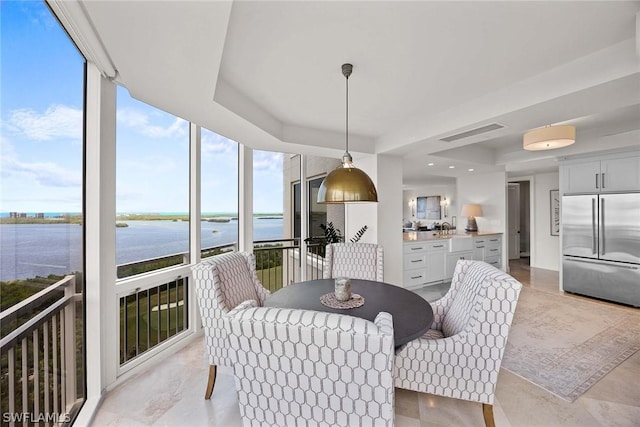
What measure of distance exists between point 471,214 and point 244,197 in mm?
5087

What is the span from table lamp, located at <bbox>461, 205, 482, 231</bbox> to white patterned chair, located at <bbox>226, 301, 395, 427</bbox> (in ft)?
19.5

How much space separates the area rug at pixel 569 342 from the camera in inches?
85.3

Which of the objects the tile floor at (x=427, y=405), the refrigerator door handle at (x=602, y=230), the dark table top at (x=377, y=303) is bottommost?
the tile floor at (x=427, y=405)

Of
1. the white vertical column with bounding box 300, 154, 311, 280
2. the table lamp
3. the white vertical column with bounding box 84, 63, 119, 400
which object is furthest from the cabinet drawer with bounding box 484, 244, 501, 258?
the white vertical column with bounding box 84, 63, 119, 400

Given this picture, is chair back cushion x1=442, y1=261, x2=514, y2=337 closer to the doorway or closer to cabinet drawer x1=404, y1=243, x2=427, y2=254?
cabinet drawer x1=404, y1=243, x2=427, y2=254

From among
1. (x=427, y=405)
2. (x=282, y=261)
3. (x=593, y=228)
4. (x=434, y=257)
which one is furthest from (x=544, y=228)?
(x=427, y=405)

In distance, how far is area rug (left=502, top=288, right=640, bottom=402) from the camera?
7.11 ft

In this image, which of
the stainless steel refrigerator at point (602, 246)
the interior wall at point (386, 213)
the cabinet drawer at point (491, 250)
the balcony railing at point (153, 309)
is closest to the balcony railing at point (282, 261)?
the balcony railing at point (153, 309)

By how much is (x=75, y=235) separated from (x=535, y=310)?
198 inches

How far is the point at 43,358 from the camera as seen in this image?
1581 millimetres

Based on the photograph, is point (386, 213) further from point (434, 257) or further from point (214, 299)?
point (214, 299)

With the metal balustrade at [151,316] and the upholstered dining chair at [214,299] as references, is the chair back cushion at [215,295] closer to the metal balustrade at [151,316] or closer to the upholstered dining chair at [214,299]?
the upholstered dining chair at [214,299]

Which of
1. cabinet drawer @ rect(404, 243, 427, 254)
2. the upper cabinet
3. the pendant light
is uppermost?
the upper cabinet

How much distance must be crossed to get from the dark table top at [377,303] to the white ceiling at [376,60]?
5.33 feet
